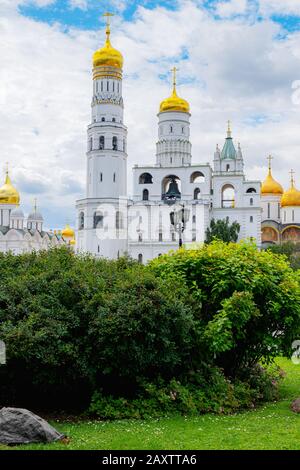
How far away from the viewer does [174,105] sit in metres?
57.8

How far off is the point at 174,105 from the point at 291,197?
46.8 ft

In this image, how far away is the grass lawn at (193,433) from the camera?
278 inches

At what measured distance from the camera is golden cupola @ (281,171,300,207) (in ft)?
199

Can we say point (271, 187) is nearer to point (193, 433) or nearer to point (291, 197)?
point (291, 197)

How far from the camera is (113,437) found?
7453mm

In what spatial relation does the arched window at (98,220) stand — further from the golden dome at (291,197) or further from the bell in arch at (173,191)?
the golden dome at (291,197)

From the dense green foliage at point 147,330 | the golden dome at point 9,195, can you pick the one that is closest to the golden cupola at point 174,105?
the golden dome at point 9,195

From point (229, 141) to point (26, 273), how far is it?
52.0m

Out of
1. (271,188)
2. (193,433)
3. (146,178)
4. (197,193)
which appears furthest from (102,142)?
(193,433)

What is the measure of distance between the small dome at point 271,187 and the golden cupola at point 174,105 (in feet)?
39.1
